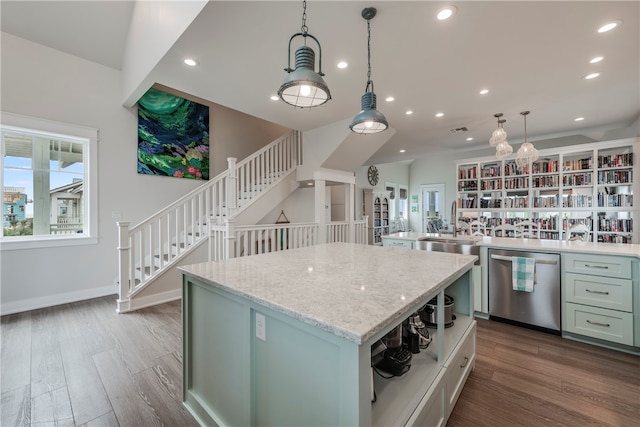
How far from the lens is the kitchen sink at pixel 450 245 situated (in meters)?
2.92

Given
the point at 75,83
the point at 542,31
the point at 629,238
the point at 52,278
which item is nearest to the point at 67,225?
the point at 52,278

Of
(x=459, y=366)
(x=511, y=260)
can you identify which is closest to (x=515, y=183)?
(x=511, y=260)

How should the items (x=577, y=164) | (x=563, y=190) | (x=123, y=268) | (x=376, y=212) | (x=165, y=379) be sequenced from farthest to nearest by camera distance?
(x=376, y=212)
(x=563, y=190)
(x=577, y=164)
(x=123, y=268)
(x=165, y=379)

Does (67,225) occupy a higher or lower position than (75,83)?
lower

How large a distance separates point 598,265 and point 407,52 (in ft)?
8.56

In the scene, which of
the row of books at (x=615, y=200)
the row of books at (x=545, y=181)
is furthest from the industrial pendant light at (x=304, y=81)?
the row of books at (x=615, y=200)

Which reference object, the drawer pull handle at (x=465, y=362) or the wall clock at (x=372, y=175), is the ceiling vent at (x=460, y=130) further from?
the drawer pull handle at (x=465, y=362)

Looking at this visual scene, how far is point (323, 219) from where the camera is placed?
4.97 metres

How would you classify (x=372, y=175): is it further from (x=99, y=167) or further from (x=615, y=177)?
(x=99, y=167)

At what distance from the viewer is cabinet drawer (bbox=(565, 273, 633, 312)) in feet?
7.36

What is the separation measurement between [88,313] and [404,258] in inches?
146

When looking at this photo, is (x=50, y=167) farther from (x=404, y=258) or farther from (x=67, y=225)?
(x=404, y=258)

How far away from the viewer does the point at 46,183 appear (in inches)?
141

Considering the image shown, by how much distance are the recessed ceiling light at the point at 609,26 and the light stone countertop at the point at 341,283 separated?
2327 mm
